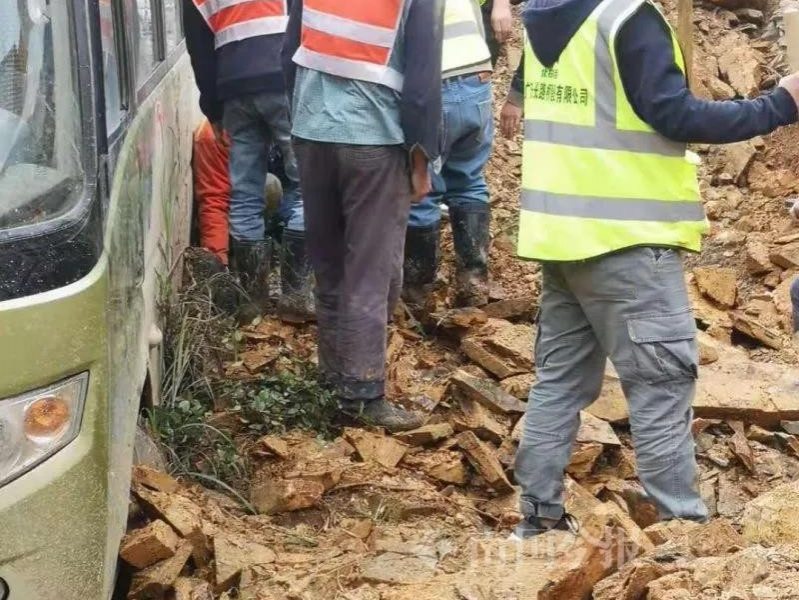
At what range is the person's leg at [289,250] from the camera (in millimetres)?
5723

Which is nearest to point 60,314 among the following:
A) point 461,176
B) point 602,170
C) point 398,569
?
point 398,569

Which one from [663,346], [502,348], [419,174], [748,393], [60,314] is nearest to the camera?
[60,314]

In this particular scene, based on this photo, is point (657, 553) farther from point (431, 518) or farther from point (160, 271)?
point (160, 271)

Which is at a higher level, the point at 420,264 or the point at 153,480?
the point at 153,480

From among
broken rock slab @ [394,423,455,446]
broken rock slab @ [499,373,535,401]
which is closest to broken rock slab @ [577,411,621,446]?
broken rock slab @ [499,373,535,401]

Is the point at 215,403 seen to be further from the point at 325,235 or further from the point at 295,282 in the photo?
the point at 295,282

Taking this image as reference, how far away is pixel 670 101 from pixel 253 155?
3249 mm

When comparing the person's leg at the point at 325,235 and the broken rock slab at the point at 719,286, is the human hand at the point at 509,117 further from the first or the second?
the broken rock slab at the point at 719,286

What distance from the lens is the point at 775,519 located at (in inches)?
122

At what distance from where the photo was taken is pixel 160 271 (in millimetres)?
4375

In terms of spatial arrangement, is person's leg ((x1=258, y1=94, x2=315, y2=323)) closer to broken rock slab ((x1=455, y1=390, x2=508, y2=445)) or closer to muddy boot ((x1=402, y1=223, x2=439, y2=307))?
muddy boot ((x1=402, y1=223, x2=439, y2=307))

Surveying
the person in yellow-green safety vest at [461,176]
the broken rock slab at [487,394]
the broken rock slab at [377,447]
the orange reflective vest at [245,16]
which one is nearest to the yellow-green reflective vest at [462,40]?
the person in yellow-green safety vest at [461,176]

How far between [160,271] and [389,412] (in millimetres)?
1095

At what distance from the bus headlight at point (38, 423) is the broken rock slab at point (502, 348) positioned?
299 centimetres
